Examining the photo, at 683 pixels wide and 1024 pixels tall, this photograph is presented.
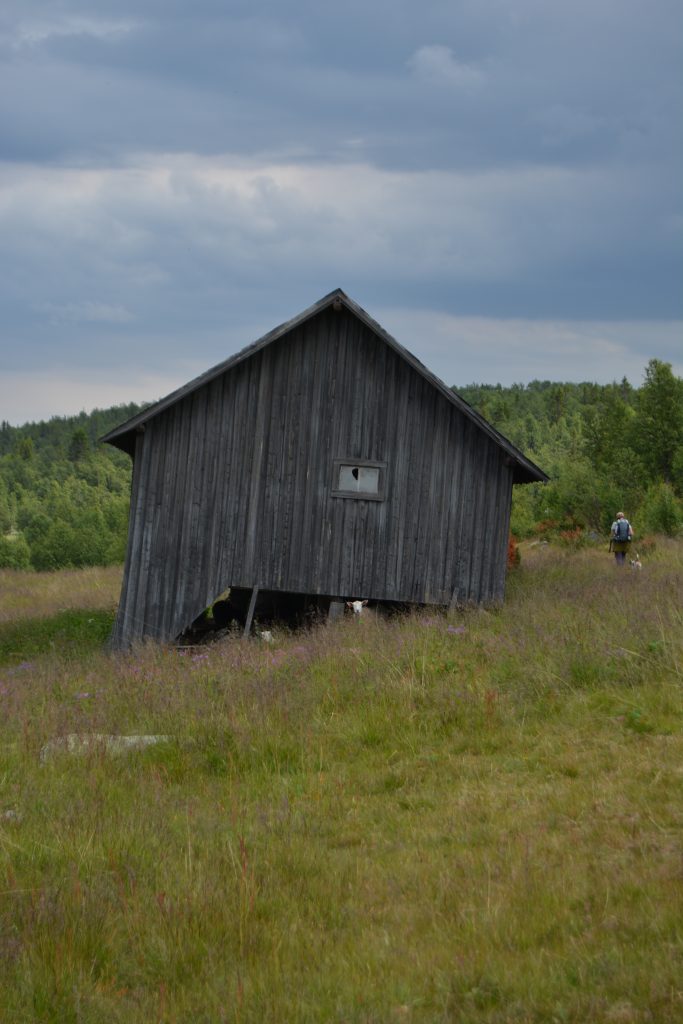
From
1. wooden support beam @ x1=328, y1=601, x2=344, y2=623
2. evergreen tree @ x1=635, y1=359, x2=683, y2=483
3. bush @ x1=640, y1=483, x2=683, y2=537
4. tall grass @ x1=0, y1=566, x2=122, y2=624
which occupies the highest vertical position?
evergreen tree @ x1=635, y1=359, x2=683, y2=483

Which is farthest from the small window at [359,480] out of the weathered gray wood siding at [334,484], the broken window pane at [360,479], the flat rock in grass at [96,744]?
the flat rock in grass at [96,744]

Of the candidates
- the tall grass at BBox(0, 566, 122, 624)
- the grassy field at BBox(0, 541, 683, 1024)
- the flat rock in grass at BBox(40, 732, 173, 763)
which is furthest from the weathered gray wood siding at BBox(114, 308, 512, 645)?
the tall grass at BBox(0, 566, 122, 624)

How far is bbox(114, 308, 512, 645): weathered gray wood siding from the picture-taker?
58.6 feet

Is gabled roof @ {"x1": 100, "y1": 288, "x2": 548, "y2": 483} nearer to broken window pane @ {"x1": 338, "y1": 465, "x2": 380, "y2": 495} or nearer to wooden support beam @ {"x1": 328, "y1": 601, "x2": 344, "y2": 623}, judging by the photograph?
broken window pane @ {"x1": 338, "y1": 465, "x2": 380, "y2": 495}

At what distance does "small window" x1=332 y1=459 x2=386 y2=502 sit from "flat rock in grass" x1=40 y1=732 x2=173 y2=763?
9733 mm

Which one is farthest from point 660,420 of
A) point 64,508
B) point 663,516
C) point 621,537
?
point 64,508

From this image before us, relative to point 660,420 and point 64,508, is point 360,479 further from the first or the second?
point 64,508

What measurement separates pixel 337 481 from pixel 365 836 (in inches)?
462

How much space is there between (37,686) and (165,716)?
3234 mm

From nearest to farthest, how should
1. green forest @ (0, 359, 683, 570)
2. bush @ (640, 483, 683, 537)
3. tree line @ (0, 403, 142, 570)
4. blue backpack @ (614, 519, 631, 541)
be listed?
Answer: 1. blue backpack @ (614, 519, 631, 541)
2. bush @ (640, 483, 683, 537)
3. green forest @ (0, 359, 683, 570)
4. tree line @ (0, 403, 142, 570)

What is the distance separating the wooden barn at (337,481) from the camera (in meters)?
17.9

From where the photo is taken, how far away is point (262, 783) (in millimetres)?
7652

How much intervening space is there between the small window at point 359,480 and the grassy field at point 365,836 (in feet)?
21.7

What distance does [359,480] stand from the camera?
1794 centimetres
